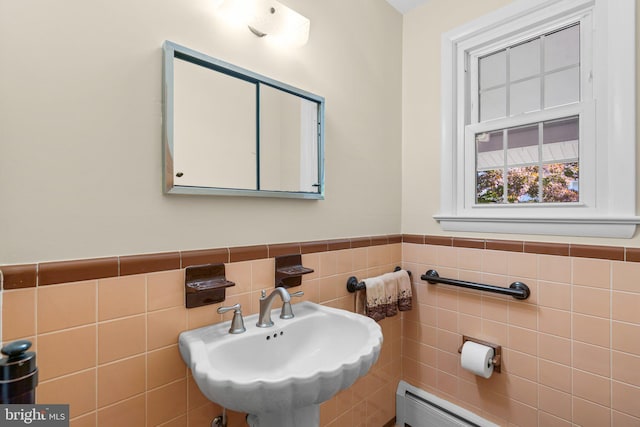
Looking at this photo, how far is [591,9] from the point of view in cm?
132

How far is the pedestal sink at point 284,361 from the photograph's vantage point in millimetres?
756

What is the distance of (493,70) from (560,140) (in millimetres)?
525

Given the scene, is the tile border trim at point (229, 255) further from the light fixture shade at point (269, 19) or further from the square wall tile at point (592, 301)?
the light fixture shade at point (269, 19)

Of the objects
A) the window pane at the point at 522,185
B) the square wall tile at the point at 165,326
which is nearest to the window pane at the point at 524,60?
the window pane at the point at 522,185

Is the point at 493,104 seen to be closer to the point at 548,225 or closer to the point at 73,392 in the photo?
the point at 548,225

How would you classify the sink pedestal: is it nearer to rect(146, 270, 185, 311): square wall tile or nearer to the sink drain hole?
the sink drain hole

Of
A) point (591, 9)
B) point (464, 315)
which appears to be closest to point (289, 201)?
point (464, 315)

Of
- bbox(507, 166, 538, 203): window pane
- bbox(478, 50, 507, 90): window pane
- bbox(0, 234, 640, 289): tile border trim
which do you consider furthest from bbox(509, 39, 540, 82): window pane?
bbox(0, 234, 640, 289): tile border trim

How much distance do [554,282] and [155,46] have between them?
71.7 inches

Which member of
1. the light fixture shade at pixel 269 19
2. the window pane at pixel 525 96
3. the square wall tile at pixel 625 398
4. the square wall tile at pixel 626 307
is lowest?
the square wall tile at pixel 625 398

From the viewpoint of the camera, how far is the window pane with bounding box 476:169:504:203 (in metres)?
1.61

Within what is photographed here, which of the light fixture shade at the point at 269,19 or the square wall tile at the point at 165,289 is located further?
the light fixture shade at the point at 269,19
